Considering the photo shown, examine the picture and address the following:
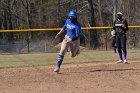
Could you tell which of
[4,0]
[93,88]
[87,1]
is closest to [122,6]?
[87,1]

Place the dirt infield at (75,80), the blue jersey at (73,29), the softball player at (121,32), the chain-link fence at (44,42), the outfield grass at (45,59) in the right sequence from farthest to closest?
the chain-link fence at (44,42), the outfield grass at (45,59), the softball player at (121,32), the blue jersey at (73,29), the dirt infield at (75,80)

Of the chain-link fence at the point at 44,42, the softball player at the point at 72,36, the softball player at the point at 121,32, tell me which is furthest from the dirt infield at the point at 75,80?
the chain-link fence at the point at 44,42

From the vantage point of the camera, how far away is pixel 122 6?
4697 centimetres

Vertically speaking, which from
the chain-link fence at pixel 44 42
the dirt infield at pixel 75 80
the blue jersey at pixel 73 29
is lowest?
the chain-link fence at pixel 44 42

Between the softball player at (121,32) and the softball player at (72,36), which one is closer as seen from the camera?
the softball player at (72,36)

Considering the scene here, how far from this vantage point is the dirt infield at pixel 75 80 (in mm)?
9977

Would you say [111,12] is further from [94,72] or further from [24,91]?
[24,91]

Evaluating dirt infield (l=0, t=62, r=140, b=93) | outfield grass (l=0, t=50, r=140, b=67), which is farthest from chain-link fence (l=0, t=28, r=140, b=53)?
dirt infield (l=0, t=62, r=140, b=93)

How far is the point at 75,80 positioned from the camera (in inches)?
447

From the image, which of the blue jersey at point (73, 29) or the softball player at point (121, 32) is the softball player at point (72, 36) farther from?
the softball player at point (121, 32)

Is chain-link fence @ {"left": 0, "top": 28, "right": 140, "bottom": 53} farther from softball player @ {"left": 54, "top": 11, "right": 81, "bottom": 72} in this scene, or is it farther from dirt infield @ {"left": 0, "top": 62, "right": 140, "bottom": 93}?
softball player @ {"left": 54, "top": 11, "right": 81, "bottom": 72}

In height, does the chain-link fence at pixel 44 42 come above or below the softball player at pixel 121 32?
below

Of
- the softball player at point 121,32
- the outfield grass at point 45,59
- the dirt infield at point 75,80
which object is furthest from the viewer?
the outfield grass at point 45,59

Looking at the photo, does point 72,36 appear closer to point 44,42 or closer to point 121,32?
point 121,32
